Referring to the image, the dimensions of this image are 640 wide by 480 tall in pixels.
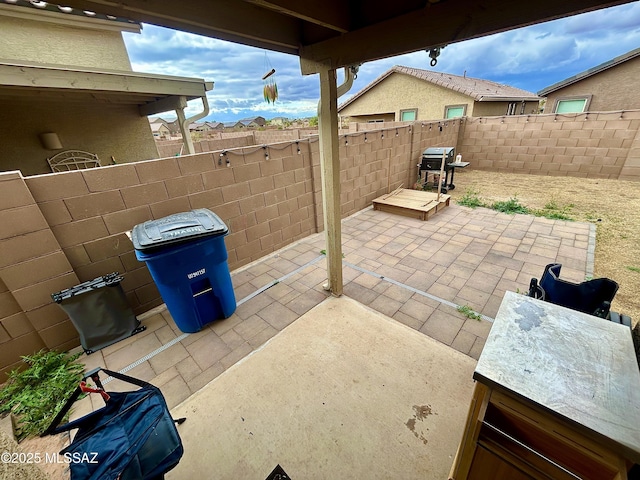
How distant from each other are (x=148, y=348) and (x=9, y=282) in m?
1.15

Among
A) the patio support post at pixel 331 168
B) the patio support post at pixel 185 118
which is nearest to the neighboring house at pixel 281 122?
the patio support post at pixel 185 118

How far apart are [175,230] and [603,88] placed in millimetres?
15908

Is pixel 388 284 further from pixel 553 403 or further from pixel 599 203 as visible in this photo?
pixel 599 203

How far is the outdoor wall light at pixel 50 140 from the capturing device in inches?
180

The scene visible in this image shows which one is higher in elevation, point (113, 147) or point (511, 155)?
point (113, 147)

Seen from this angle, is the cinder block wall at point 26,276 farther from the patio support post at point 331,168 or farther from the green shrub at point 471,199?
the green shrub at point 471,199

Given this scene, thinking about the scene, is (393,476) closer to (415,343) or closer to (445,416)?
(445,416)

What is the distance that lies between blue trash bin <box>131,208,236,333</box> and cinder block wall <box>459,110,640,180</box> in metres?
8.78

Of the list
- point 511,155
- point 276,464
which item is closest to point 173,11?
point 276,464

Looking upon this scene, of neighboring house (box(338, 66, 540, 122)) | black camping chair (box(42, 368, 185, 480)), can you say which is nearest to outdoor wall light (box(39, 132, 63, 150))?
black camping chair (box(42, 368, 185, 480))

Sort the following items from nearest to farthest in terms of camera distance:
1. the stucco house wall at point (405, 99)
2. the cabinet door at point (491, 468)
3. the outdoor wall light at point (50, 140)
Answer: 1. the cabinet door at point (491, 468)
2. the outdoor wall light at point (50, 140)
3. the stucco house wall at point (405, 99)

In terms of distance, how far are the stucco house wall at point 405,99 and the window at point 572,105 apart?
4.13m

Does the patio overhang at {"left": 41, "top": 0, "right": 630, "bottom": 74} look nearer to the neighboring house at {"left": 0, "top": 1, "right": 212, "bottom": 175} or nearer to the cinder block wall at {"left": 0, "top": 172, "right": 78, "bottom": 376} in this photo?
the cinder block wall at {"left": 0, "top": 172, "right": 78, "bottom": 376}

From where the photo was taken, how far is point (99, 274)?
2.54m
